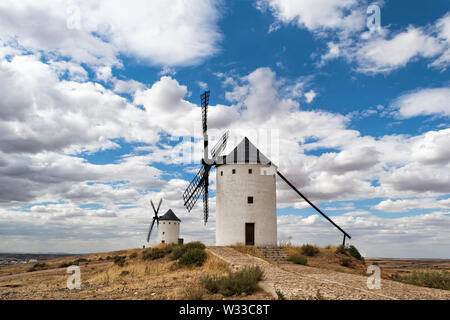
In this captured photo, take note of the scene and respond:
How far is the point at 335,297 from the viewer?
22.2ft

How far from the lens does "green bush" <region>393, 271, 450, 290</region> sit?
11141mm

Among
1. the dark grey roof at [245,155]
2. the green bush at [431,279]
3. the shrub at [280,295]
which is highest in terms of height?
the dark grey roof at [245,155]

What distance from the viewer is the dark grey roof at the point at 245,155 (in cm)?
2194

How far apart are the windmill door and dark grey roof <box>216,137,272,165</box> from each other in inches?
173

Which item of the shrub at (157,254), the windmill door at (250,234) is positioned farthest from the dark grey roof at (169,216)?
the windmill door at (250,234)

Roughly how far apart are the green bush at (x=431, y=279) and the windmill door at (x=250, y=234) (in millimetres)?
9920

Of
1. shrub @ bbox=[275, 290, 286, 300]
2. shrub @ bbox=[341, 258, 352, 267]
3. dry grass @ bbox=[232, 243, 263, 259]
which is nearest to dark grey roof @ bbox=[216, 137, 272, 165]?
dry grass @ bbox=[232, 243, 263, 259]

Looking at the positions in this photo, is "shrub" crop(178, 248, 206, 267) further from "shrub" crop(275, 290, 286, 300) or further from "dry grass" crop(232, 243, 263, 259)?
"shrub" crop(275, 290, 286, 300)

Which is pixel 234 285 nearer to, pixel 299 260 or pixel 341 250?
pixel 299 260

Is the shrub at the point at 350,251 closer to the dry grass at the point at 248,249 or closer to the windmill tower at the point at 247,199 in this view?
the windmill tower at the point at 247,199
